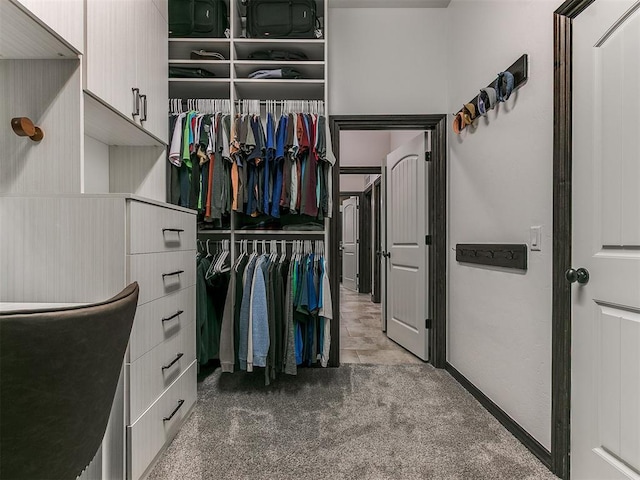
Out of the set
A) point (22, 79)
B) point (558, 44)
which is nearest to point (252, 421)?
point (22, 79)

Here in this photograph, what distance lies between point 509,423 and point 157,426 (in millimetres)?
1699

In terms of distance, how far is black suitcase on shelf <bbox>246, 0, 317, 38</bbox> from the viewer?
2355 millimetres

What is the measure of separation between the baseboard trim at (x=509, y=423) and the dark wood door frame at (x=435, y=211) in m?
0.35

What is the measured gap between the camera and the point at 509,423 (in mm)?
1740

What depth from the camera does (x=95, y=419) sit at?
692 mm

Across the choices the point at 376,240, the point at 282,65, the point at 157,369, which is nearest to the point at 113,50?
the point at 282,65

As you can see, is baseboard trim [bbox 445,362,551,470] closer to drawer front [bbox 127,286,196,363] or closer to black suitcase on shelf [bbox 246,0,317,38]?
drawer front [bbox 127,286,196,363]

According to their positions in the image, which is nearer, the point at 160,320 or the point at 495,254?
the point at 160,320

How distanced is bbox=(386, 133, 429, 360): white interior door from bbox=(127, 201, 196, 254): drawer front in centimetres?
183

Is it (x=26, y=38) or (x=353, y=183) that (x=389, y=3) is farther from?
(x=353, y=183)

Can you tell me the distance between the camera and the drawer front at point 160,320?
4.25 ft

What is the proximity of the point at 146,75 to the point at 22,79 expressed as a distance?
695 mm

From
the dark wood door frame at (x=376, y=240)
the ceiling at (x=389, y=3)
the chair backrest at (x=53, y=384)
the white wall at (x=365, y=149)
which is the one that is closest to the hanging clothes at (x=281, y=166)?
the ceiling at (x=389, y=3)

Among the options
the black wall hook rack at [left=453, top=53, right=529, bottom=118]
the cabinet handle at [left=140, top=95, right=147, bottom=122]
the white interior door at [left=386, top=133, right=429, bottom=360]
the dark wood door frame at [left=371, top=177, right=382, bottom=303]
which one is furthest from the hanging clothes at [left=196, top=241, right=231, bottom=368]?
the dark wood door frame at [left=371, top=177, right=382, bottom=303]
